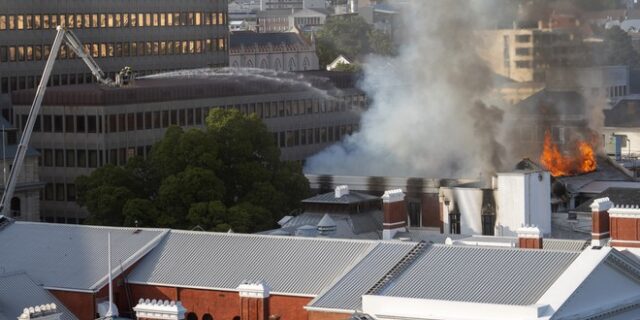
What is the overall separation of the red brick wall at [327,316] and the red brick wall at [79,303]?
14462 millimetres

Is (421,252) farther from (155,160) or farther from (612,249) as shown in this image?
(155,160)

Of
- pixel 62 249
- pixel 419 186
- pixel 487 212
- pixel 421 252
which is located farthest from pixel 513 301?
pixel 419 186

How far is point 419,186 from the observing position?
6427 inches

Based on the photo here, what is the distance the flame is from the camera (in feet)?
585

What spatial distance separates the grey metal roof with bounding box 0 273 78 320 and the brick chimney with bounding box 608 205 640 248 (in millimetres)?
29383

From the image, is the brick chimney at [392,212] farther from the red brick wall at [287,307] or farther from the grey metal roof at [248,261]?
the red brick wall at [287,307]

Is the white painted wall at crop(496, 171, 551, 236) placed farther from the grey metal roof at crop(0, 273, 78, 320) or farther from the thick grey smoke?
the grey metal roof at crop(0, 273, 78, 320)

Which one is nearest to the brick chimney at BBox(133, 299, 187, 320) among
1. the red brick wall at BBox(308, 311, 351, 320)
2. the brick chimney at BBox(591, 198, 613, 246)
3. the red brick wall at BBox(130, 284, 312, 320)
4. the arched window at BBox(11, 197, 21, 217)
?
the red brick wall at BBox(308, 311, 351, 320)

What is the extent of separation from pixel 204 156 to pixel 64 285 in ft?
159

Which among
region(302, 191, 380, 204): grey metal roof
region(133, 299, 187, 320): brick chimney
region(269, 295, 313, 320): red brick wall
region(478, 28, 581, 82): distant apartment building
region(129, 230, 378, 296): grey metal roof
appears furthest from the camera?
region(478, 28, 581, 82): distant apartment building

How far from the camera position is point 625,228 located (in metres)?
121

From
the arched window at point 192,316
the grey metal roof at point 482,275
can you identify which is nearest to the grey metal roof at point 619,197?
the arched window at point 192,316

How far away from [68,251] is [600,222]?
98.8ft

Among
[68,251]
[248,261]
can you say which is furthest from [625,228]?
[68,251]
